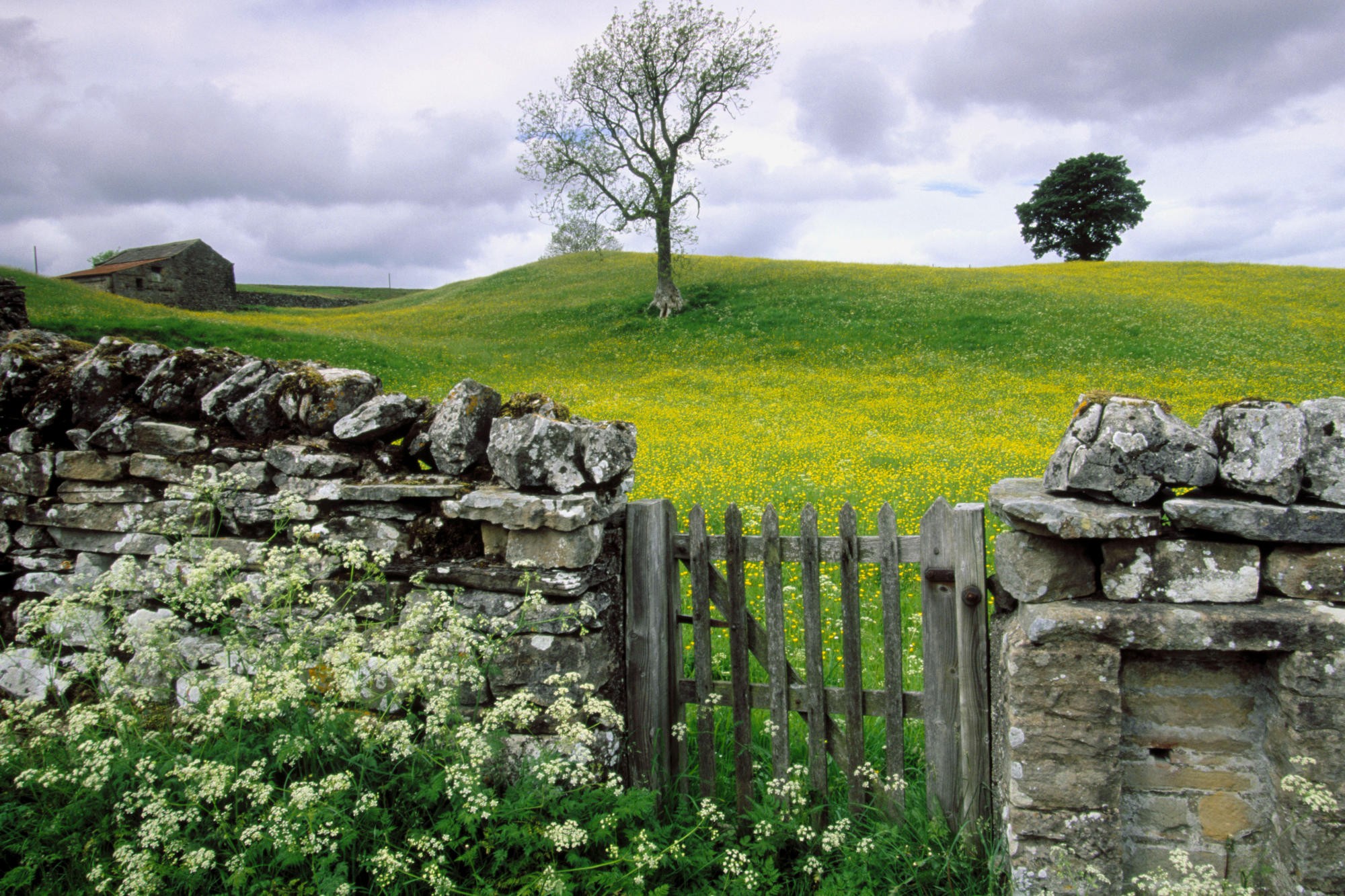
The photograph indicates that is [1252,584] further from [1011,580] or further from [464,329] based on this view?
[464,329]

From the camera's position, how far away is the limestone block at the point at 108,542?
3.97 meters

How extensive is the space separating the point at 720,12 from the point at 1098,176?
35.7 meters

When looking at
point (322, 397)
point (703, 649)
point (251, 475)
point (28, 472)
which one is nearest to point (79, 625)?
point (251, 475)

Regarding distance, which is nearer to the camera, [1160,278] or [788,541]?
[788,541]

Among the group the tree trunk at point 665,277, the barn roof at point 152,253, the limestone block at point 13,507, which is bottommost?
the limestone block at point 13,507

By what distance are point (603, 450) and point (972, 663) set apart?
1.96m

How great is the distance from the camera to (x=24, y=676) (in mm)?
4082

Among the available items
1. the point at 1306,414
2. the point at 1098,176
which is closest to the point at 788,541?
the point at 1306,414

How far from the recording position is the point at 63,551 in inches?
166

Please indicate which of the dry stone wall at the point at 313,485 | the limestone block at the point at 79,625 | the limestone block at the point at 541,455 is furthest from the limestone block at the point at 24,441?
the limestone block at the point at 541,455

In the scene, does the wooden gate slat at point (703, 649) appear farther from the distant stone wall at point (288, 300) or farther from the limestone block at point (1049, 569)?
the distant stone wall at point (288, 300)

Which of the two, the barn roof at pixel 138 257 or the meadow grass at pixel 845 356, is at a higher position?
the barn roof at pixel 138 257

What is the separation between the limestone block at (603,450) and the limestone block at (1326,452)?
267 cm

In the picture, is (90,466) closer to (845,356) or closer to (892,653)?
(892,653)
